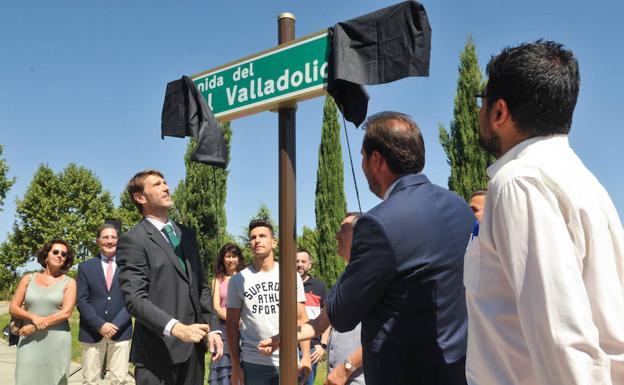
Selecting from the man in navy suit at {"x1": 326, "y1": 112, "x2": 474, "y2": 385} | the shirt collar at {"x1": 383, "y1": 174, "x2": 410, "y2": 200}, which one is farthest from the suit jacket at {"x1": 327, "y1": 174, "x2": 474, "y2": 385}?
the shirt collar at {"x1": 383, "y1": 174, "x2": 410, "y2": 200}

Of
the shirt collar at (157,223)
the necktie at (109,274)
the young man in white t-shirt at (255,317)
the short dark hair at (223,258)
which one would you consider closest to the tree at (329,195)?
the short dark hair at (223,258)

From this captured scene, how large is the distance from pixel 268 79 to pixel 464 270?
1.99 metres

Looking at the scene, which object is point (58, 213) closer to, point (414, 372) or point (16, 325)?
point (16, 325)

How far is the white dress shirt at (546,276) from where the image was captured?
1199 mm

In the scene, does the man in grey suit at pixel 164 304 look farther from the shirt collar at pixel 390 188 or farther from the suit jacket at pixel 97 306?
the suit jacket at pixel 97 306

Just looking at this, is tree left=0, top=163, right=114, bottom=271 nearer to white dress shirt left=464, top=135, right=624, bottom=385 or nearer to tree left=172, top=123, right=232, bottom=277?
tree left=172, top=123, right=232, bottom=277

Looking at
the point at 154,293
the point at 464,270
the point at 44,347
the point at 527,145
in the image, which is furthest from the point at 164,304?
the point at 44,347

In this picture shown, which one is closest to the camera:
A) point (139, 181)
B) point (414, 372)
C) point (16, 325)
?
point (414, 372)

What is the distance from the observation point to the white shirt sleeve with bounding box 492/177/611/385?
118 centimetres

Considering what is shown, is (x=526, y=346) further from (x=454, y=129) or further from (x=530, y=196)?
(x=454, y=129)

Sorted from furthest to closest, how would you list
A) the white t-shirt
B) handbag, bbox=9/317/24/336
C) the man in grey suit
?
handbag, bbox=9/317/24/336
the white t-shirt
the man in grey suit

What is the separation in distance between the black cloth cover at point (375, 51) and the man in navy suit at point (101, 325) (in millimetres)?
4894

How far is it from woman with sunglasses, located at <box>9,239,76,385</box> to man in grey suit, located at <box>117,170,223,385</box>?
388 centimetres

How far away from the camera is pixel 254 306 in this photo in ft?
15.9
